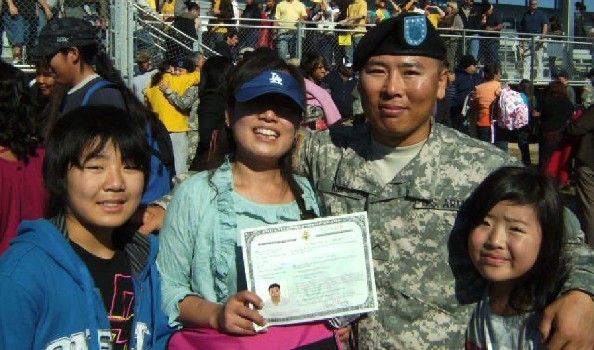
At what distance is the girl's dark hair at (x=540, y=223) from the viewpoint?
2631 millimetres

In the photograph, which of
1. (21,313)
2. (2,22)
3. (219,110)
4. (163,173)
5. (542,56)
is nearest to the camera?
(21,313)

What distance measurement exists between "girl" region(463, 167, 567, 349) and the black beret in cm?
54

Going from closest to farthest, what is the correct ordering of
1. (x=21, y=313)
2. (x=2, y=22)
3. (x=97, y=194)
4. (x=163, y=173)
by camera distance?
(x=21, y=313) < (x=97, y=194) < (x=163, y=173) < (x=2, y=22)

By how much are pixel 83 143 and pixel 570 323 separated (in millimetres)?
1748

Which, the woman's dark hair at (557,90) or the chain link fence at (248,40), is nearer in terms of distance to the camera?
the chain link fence at (248,40)

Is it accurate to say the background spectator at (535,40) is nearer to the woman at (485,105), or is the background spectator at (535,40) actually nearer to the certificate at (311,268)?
the woman at (485,105)

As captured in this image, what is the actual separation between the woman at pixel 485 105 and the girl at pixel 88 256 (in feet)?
39.7

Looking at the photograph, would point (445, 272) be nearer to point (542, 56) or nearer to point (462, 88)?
point (462, 88)

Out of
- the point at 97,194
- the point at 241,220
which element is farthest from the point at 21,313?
the point at 241,220

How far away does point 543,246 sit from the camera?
8.66 feet

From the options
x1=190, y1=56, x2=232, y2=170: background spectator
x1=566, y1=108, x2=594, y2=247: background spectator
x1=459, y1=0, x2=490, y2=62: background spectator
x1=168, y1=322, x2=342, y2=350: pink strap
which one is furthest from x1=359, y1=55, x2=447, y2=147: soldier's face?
x1=459, y1=0, x2=490, y2=62: background spectator

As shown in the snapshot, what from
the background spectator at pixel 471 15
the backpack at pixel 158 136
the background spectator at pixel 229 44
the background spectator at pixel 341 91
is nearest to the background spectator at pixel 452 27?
the background spectator at pixel 471 15

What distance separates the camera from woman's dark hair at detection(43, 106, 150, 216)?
2.54 meters

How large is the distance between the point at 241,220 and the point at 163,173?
1510 millimetres
